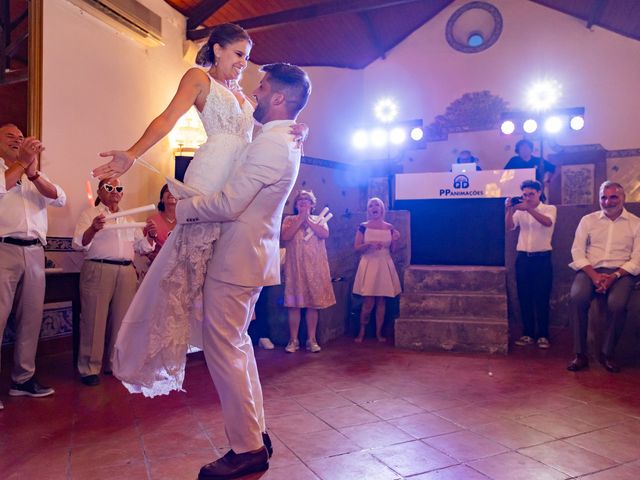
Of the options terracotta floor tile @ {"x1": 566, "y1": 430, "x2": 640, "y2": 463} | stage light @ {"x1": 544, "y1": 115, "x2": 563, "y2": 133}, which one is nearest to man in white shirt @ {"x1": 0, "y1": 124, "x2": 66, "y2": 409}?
terracotta floor tile @ {"x1": 566, "y1": 430, "x2": 640, "y2": 463}

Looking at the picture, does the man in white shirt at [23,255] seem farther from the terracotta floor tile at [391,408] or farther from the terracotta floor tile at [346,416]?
the terracotta floor tile at [391,408]

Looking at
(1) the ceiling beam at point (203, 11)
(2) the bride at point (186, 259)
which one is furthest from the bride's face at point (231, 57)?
(1) the ceiling beam at point (203, 11)

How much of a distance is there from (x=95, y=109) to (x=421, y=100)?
23.7ft

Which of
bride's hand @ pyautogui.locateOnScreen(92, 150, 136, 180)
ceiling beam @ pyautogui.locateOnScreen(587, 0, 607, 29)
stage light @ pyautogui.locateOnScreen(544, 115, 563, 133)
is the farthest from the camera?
ceiling beam @ pyautogui.locateOnScreen(587, 0, 607, 29)

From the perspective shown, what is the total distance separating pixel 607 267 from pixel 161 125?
3.96 metres

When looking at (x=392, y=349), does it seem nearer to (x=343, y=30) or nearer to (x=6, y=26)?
(x=6, y=26)

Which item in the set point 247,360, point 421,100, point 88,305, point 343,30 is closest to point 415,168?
point 421,100

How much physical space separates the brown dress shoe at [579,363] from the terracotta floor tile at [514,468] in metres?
2.06

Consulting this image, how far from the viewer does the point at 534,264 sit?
528 centimetres

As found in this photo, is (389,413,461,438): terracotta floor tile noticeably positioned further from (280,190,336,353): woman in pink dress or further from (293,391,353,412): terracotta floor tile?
(280,190,336,353): woman in pink dress

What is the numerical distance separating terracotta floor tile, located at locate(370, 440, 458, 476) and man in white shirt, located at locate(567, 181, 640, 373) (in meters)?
2.23

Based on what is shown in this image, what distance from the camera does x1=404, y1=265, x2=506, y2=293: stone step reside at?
5281 millimetres

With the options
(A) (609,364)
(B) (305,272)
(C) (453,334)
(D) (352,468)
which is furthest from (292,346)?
(D) (352,468)

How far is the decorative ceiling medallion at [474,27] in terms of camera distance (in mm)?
10461
